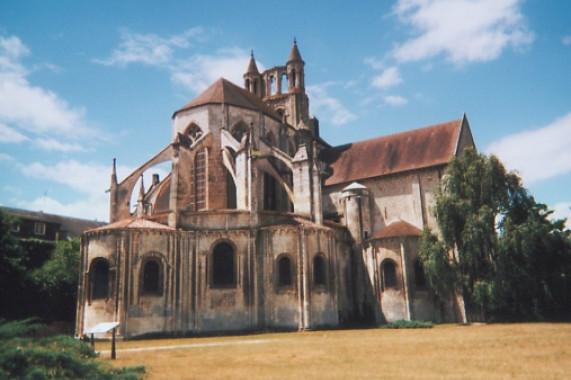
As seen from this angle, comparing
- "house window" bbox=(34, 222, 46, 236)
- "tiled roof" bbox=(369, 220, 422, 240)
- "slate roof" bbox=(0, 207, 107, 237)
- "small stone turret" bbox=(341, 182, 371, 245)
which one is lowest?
"tiled roof" bbox=(369, 220, 422, 240)

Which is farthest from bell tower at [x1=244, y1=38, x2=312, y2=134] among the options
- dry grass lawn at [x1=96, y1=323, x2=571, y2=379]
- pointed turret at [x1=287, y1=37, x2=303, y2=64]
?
dry grass lawn at [x1=96, y1=323, x2=571, y2=379]

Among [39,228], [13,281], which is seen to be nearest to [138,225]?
[13,281]

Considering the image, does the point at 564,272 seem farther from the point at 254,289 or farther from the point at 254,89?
the point at 254,89

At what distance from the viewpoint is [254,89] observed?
163 ft

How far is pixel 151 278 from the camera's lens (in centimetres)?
2630

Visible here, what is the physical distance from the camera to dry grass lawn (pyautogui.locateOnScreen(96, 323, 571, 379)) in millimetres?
10906

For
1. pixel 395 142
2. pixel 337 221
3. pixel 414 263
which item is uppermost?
pixel 395 142

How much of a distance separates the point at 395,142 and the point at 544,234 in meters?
14.1

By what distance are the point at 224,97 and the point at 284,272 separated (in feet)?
44.0

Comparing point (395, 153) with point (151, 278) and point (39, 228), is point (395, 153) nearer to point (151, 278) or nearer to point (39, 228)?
point (151, 278)

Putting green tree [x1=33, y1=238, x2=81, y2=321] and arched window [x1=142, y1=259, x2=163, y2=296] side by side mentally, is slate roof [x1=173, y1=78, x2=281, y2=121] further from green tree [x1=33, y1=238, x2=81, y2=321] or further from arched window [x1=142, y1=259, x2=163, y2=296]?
green tree [x1=33, y1=238, x2=81, y2=321]

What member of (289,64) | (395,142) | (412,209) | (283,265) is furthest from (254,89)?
(283,265)

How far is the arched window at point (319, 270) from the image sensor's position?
1120 inches

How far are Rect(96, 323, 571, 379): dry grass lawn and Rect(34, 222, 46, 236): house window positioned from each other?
3603 centimetres
